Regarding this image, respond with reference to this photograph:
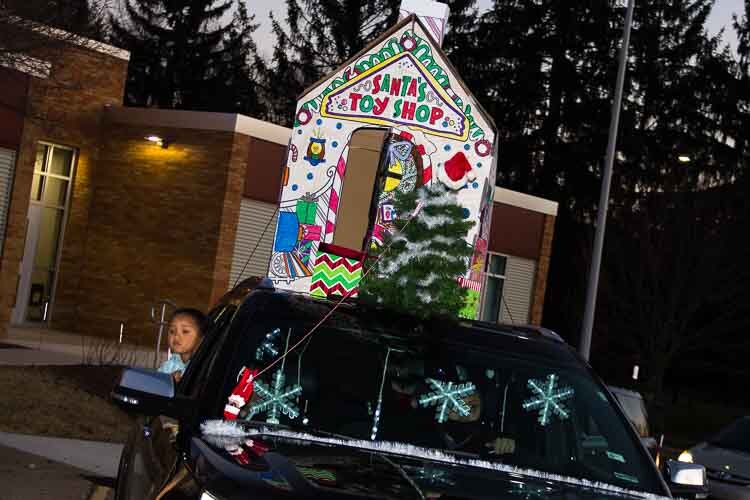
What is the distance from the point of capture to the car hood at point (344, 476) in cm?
359

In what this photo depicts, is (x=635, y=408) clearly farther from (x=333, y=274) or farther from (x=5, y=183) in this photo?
(x=5, y=183)

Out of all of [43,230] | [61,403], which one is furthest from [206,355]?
[43,230]

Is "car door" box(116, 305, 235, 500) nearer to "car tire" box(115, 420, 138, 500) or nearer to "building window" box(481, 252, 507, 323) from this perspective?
"car tire" box(115, 420, 138, 500)

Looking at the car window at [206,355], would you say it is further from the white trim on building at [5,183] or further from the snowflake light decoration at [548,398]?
the white trim on building at [5,183]

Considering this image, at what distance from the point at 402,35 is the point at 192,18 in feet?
157

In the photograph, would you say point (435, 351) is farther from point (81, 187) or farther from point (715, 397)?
point (715, 397)

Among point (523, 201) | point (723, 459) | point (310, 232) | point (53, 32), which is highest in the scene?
point (523, 201)

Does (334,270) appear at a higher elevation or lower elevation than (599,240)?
lower

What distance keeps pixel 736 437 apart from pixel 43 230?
56.0ft

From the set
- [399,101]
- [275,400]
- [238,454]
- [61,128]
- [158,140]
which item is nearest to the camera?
[238,454]

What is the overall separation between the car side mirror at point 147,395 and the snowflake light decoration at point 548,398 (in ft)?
4.61

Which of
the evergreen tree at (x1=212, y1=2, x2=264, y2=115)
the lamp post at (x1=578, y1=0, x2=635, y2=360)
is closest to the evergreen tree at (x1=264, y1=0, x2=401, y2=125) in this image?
the evergreen tree at (x1=212, y1=2, x2=264, y2=115)

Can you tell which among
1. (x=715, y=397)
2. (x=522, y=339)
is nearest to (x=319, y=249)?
(x=522, y=339)

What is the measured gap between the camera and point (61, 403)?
14.4 m
